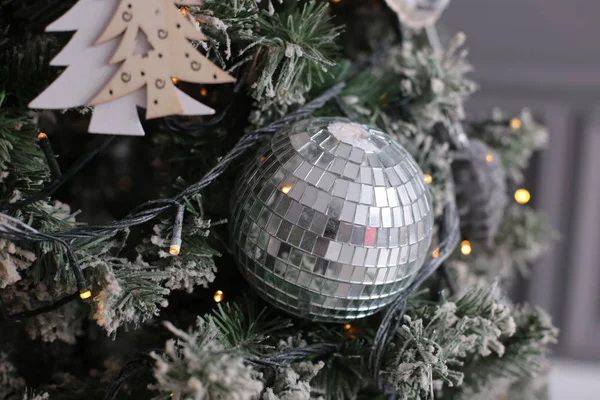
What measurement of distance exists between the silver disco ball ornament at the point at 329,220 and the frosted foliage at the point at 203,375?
0.23 ft

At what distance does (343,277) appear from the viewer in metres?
0.35

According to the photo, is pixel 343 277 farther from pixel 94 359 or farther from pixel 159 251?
pixel 94 359

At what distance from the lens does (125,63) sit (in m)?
0.33

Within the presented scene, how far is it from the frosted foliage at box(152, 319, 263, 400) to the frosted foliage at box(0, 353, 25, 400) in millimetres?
185

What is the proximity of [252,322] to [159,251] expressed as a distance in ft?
0.28

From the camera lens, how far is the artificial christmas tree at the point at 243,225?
33cm

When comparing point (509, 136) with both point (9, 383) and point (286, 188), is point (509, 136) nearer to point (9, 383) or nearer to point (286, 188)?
point (286, 188)

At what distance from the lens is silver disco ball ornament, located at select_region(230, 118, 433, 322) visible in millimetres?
349

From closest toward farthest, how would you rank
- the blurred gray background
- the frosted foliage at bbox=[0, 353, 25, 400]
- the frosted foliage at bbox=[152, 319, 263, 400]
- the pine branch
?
the frosted foliage at bbox=[152, 319, 263, 400] < the frosted foliage at bbox=[0, 353, 25, 400] < the pine branch < the blurred gray background

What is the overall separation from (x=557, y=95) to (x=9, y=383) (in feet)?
2.78

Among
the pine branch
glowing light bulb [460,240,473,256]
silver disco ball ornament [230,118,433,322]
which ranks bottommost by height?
glowing light bulb [460,240,473,256]

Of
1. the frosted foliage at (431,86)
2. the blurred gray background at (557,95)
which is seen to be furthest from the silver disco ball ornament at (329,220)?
the blurred gray background at (557,95)

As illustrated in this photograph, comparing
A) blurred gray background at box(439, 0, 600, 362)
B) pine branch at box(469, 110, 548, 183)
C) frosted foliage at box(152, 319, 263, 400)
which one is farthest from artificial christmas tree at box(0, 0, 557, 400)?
blurred gray background at box(439, 0, 600, 362)

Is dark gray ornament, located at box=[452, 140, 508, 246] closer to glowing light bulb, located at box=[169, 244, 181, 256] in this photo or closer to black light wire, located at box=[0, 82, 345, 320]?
black light wire, located at box=[0, 82, 345, 320]
